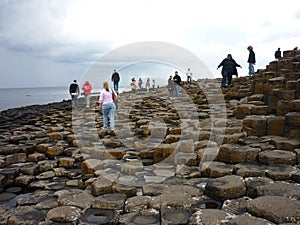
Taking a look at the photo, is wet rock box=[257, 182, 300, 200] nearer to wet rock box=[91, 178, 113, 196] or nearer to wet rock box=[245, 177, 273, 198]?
wet rock box=[245, 177, 273, 198]

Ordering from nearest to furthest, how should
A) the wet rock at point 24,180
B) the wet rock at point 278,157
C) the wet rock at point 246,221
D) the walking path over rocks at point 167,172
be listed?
the wet rock at point 246,221
the walking path over rocks at point 167,172
the wet rock at point 278,157
the wet rock at point 24,180

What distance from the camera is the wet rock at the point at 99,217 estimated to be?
3.44 m

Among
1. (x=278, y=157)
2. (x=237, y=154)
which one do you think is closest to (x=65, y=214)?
(x=237, y=154)

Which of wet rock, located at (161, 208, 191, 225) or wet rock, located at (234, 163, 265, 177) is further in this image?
wet rock, located at (234, 163, 265, 177)

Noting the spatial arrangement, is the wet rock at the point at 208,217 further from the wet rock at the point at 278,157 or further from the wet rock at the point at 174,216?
the wet rock at the point at 278,157

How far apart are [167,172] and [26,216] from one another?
8.30ft

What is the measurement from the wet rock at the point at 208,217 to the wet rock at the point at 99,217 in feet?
3.14

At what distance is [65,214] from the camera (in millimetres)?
3650

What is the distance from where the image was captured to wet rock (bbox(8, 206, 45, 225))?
145 inches

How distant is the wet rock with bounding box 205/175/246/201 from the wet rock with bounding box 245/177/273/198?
0.22 feet

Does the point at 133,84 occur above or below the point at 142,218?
above

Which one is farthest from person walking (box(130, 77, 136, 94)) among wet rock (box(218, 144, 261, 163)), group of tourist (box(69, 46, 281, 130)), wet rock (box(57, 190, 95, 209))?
wet rock (box(57, 190, 95, 209))

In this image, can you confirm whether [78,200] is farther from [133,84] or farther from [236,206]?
[133,84]

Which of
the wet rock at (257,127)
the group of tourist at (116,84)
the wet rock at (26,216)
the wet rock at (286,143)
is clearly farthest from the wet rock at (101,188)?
the group of tourist at (116,84)
